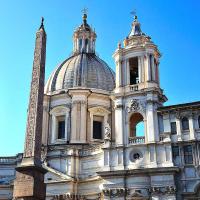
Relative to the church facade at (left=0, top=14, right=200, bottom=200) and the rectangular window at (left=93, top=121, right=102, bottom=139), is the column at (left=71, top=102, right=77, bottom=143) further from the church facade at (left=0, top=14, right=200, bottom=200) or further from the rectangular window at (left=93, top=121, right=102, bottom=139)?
the rectangular window at (left=93, top=121, right=102, bottom=139)

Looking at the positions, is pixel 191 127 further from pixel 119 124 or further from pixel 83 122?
pixel 83 122

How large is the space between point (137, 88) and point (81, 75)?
10669mm

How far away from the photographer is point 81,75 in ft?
146

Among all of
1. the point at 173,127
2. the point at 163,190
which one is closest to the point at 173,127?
the point at 173,127

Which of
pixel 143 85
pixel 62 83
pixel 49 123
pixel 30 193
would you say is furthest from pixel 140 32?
pixel 30 193

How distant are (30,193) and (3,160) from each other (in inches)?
875

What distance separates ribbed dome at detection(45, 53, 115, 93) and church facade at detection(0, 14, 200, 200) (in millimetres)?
120

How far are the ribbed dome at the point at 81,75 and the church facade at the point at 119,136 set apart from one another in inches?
4.7

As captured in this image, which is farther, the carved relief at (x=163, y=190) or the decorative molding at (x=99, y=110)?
the decorative molding at (x=99, y=110)

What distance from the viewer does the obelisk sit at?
63.6 ft

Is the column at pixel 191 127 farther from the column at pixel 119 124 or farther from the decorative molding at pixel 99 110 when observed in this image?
the decorative molding at pixel 99 110

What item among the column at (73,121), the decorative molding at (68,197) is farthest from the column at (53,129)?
the decorative molding at (68,197)

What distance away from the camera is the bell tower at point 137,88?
33.7 metres

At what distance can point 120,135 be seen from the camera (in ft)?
111
